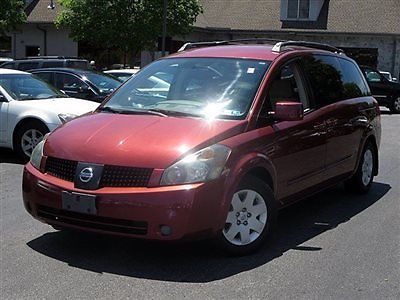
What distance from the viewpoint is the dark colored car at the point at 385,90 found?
2236 cm

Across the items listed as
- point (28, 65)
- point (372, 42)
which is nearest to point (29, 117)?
point (28, 65)

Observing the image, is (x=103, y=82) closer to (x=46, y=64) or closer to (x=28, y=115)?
(x=28, y=115)

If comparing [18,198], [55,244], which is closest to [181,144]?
[55,244]

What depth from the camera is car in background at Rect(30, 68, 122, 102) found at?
12750mm

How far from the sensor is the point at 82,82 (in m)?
13.0

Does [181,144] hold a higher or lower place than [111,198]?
higher

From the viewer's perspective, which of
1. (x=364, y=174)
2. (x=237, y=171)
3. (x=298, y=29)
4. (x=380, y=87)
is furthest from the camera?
(x=298, y=29)

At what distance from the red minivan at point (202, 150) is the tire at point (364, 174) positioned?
0.67 m

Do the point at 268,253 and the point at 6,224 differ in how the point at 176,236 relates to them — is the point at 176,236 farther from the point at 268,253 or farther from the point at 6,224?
the point at 6,224

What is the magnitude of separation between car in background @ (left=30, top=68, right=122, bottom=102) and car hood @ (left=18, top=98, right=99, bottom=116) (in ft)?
8.52

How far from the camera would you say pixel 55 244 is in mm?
5352

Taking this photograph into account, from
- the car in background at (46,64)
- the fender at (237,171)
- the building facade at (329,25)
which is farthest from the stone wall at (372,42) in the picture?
the fender at (237,171)

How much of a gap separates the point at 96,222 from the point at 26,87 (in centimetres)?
622

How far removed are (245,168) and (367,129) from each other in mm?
3081
